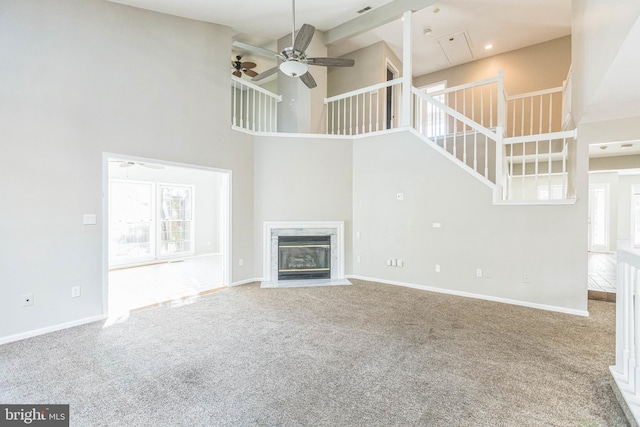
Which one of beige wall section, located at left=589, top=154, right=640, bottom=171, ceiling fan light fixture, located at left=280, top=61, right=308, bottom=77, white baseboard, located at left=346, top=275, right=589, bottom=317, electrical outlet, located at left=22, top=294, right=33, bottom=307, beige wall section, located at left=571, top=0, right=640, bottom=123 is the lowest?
white baseboard, located at left=346, top=275, right=589, bottom=317

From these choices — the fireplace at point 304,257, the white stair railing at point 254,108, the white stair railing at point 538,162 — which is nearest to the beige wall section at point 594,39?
the white stair railing at point 538,162

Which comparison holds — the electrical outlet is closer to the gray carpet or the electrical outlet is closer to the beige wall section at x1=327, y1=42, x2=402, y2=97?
the gray carpet

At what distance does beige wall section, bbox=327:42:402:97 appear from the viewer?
672 centimetres

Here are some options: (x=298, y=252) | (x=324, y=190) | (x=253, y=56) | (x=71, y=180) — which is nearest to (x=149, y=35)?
(x=71, y=180)

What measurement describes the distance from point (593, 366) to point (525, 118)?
18.6 ft

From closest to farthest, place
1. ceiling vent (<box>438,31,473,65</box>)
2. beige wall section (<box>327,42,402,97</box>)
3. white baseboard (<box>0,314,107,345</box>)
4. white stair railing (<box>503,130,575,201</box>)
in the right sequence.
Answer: white baseboard (<box>0,314,107,345</box>), white stair railing (<box>503,130,575,201</box>), ceiling vent (<box>438,31,473,65</box>), beige wall section (<box>327,42,402,97</box>)

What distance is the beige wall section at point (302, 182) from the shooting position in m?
5.43

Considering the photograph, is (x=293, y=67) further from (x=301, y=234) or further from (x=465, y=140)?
(x=465, y=140)

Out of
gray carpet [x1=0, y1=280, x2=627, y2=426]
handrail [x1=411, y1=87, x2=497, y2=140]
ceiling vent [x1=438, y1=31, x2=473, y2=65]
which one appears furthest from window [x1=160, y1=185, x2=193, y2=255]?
ceiling vent [x1=438, y1=31, x2=473, y2=65]

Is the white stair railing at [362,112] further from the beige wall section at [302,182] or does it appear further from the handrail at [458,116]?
the handrail at [458,116]

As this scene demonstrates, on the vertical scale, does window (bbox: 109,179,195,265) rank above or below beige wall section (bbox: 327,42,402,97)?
below

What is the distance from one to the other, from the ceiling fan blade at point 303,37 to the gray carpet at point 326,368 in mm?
3492

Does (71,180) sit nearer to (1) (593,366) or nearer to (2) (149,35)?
(2) (149,35)

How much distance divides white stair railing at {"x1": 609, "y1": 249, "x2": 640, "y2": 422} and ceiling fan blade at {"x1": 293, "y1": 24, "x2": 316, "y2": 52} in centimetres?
375
